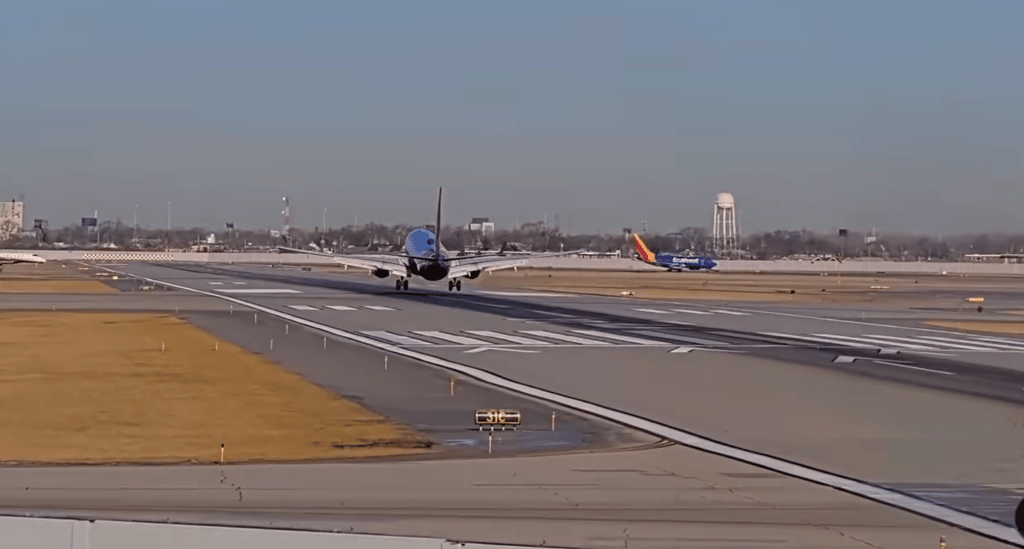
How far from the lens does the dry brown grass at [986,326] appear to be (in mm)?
58650

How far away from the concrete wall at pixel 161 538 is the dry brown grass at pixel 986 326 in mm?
51958

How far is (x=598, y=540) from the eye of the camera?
14492 millimetres

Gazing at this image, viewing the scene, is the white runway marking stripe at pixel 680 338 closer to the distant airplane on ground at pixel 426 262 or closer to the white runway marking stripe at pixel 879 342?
the white runway marking stripe at pixel 879 342

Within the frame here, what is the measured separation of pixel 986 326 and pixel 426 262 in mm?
36220

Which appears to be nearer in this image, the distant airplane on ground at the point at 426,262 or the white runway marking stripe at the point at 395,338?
the white runway marking stripe at the point at 395,338

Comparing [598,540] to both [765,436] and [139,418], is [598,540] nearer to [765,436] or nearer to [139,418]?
[765,436]

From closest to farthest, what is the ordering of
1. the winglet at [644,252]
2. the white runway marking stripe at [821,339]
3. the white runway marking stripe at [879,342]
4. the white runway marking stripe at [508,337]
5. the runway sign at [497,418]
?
the runway sign at [497,418]
the white runway marking stripe at [508,337]
the white runway marking stripe at [879,342]
the white runway marking stripe at [821,339]
the winglet at [644,252]

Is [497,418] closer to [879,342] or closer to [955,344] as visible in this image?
[879,342]

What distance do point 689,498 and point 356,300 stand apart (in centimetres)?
5938

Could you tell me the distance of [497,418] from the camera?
24453 mm

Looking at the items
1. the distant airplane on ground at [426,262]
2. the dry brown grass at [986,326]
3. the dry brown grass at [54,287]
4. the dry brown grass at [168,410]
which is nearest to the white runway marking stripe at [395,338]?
the dry brown grass at [168,410]

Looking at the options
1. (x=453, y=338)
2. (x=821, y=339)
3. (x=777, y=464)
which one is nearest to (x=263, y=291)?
(x=453, y=338)

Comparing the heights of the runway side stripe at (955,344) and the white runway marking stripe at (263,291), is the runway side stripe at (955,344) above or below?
above

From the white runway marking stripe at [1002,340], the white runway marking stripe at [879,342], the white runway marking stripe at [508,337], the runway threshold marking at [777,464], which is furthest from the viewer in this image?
the white runway marking stripe at [1002,340]
